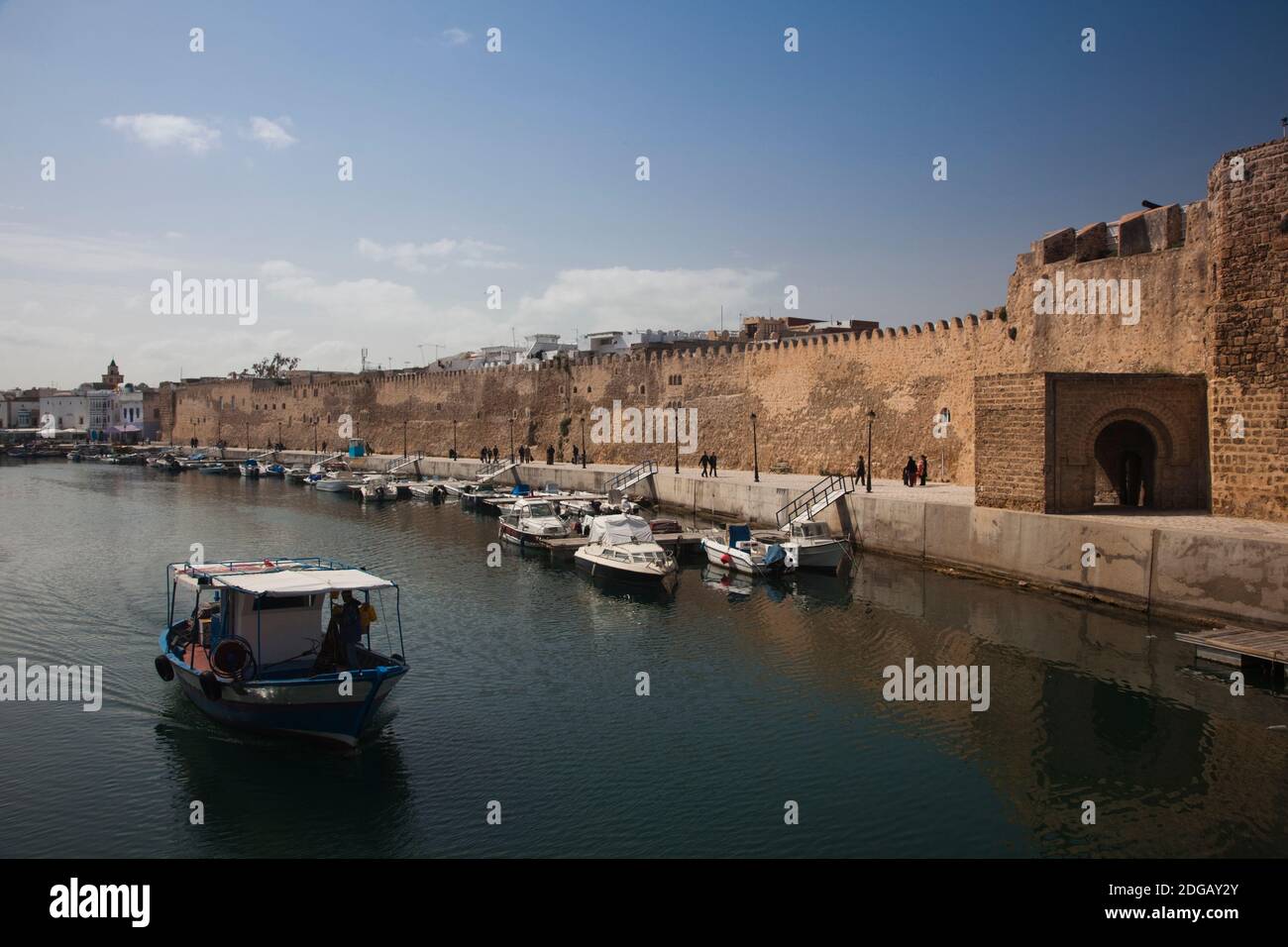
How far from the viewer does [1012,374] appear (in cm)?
2020

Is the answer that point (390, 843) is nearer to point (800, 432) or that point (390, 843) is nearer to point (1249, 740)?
point (1249, 740)

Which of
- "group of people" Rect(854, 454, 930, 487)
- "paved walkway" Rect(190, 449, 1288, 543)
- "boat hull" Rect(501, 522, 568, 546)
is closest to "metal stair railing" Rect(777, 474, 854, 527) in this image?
"paved walkway" Rect(190, 449, 1288, 543)

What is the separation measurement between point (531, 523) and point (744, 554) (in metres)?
8.01

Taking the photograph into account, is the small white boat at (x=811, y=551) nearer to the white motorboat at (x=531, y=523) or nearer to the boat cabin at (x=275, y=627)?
the white motorboat at (x=531, y=523)

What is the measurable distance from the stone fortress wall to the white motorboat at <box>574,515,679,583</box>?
24.5 feet

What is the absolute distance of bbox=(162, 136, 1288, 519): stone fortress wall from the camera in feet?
58.5

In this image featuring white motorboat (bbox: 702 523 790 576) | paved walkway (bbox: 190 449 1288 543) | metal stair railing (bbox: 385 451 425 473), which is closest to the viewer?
paved walkway (bbox: 190 449 1288 543)

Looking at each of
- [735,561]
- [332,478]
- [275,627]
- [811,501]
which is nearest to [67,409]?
[332,478]

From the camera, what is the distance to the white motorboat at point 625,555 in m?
Answer: 21.5

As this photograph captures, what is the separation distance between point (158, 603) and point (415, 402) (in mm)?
44229

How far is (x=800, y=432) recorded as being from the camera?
35406mm

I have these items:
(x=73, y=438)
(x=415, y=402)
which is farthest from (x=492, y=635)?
(x=73, y=438)

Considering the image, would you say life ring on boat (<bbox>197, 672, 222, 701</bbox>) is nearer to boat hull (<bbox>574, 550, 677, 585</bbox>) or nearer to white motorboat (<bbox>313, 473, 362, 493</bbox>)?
boat hull (<bbox>574, 550, 677, 585</bbox>)

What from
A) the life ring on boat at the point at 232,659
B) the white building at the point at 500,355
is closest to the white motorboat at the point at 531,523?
the life ring on boat at the point at 232,659
